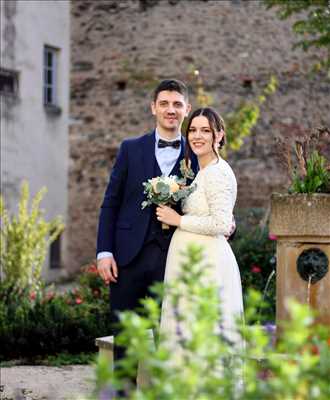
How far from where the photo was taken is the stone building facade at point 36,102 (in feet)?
50.6

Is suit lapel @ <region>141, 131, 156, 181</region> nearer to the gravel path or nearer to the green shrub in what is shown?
the gravel path

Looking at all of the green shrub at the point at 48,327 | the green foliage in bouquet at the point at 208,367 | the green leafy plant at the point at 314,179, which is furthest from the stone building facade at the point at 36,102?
the green foliage in bouquet at the point at 208,367

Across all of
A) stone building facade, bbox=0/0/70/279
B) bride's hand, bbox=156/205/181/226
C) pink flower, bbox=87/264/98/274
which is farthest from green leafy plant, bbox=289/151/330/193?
stone building facade, bbox=0/0/70/279

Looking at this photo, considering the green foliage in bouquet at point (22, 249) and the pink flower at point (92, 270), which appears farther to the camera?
the pink flower at point (92, 270)

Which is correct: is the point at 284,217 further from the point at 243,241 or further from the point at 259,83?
the point at 259,83

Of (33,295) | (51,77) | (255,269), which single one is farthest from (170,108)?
(51,77)

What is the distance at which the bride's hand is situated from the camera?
5004 millimetres

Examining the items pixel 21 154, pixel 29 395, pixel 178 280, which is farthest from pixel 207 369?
pixel 21 154

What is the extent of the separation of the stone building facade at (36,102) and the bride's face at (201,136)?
10512mm

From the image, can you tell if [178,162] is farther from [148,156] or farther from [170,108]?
[170,108]

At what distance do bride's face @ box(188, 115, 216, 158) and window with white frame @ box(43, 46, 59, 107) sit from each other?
39.3 ft

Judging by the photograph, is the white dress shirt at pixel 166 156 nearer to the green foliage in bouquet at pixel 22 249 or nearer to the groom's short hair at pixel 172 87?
the groom's short hair at pixel 172 87

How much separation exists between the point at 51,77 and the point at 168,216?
39.9 ft

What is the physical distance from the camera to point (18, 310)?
360 inches
